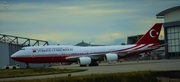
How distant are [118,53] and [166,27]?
935 inches

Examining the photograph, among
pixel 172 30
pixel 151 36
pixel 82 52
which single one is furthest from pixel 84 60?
pixel 172 30

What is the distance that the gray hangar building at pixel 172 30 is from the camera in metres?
75.1

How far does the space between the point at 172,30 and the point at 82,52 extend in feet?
89.3

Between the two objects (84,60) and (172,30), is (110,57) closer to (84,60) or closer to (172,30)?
(84,60)

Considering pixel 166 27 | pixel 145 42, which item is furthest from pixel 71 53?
pixel 166 27

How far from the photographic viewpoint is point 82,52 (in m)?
58.8

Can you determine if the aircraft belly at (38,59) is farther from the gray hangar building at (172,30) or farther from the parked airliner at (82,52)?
the gray hangar building at (172,30)

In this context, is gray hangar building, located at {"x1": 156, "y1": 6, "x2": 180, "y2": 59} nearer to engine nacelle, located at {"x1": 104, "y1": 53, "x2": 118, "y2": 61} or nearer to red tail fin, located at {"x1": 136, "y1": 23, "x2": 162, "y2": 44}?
red tail fin, located at {"x1": 136, "y1": 23, "x2": 162, "y2": 44}

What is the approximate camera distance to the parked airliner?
55219mm

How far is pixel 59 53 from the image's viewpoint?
56531 millimetres

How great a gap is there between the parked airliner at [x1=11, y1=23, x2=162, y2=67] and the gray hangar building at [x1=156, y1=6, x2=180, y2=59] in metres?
15.4

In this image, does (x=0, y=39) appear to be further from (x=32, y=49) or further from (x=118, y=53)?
(x=118, y=53)

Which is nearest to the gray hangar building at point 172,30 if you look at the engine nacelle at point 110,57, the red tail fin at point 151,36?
the red tail fin at point 151,36

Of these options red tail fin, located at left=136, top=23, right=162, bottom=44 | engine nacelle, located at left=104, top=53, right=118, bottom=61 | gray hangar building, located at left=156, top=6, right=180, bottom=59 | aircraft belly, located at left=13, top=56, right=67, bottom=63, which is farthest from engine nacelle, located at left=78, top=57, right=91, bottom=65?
gray hangar building, located at left=156, top=6, right=180, bottom=59
